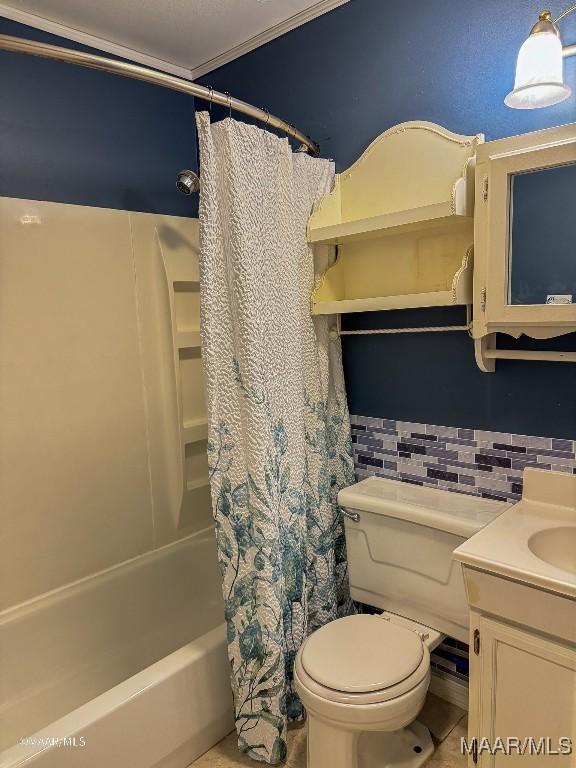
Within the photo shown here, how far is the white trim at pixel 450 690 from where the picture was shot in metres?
1.98

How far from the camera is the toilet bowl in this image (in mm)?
1466

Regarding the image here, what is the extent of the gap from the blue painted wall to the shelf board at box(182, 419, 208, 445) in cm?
94

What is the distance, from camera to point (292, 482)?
1838 millimetres

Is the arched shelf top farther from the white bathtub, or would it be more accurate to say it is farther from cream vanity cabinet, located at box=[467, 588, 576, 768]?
the white bathtub

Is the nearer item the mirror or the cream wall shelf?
the mirror

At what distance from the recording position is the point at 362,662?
1.57m

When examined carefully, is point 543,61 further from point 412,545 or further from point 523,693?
point 523,693

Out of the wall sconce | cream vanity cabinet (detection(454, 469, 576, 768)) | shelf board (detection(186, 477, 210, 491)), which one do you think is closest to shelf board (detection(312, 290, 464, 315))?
the wall sconce

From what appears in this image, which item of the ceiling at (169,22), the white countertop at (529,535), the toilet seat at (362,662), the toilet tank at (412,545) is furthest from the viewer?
the ceiling at (169,22)

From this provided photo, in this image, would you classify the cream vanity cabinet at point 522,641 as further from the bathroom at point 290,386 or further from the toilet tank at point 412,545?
the toilet tank at point 412,545

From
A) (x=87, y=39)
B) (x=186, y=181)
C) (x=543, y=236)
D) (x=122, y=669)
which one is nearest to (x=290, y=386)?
(x=186, y=181)

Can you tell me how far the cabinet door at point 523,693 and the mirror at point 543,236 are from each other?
0.87 m

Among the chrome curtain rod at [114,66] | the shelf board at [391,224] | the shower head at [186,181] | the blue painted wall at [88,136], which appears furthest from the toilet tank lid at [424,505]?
the blue painted wall at [88,136]

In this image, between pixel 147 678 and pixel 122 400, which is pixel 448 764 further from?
pixel 122 400
